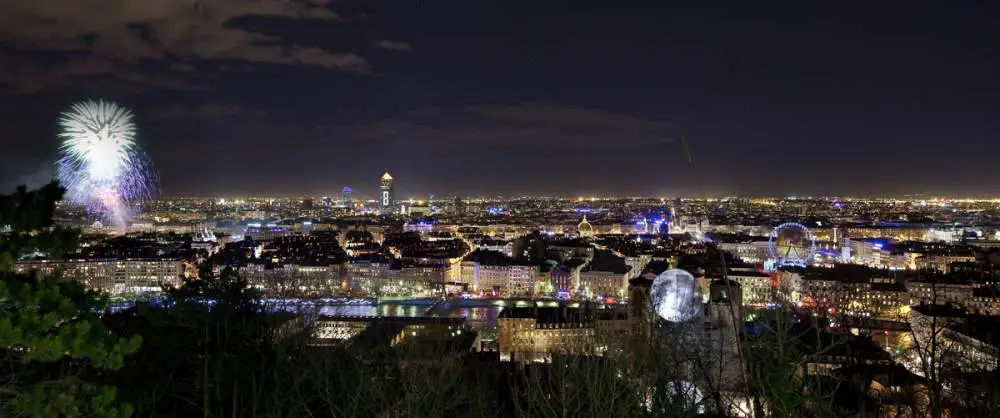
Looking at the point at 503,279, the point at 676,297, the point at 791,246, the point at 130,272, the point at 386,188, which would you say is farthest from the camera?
the point at 386,188

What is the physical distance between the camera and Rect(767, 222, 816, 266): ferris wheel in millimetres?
39281

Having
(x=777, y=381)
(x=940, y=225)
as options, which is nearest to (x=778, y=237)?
(x=940, y=225)

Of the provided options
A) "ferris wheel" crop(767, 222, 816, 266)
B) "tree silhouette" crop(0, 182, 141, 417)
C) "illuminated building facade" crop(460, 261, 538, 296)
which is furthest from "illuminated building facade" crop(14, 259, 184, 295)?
"tree silhouette" crop(0, 182, 141, 417)

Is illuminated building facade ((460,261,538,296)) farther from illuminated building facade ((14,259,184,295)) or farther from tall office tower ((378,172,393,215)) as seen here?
tall office tower ((378,172,393,215))

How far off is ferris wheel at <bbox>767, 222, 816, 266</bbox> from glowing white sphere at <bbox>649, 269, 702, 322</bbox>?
1121 inches

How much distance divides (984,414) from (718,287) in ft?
55.4

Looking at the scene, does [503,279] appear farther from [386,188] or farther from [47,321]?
[386,188]

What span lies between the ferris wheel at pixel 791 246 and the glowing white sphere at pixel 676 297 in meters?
28.5

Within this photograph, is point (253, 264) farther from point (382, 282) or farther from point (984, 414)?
point (984, 414)

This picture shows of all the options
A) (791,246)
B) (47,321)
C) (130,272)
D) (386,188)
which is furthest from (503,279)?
(386,188)

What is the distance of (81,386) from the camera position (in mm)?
2367

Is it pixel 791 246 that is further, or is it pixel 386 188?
pixel 386 188

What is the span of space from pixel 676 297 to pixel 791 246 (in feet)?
108

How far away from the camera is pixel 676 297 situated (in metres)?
10.8
